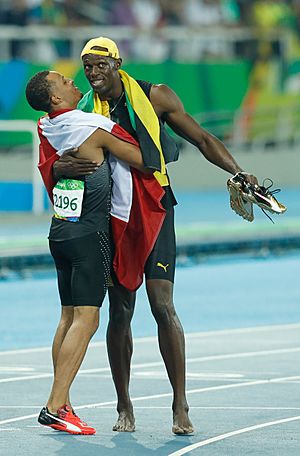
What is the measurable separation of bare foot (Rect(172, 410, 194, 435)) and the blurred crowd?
1812 centimetres

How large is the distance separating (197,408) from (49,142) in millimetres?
2091

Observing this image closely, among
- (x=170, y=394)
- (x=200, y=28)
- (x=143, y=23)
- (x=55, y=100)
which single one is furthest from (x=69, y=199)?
(x=200, y=28)

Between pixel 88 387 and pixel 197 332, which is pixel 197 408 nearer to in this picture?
pixel 88 387

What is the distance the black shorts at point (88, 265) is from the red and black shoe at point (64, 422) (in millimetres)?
628

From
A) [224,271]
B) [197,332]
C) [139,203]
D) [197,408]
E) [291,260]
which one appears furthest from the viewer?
[291,260]

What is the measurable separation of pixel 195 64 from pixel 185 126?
778 inches

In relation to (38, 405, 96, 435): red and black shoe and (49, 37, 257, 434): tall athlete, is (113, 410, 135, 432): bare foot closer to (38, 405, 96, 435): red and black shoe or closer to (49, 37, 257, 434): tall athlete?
(49, 37, 257, 434): tall athlete

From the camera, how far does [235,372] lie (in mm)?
10922

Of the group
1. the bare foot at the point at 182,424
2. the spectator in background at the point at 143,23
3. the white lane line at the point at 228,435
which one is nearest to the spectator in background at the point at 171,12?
the spectator in background at the point at 143,23

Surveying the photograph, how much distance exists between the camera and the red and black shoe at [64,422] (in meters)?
8.16

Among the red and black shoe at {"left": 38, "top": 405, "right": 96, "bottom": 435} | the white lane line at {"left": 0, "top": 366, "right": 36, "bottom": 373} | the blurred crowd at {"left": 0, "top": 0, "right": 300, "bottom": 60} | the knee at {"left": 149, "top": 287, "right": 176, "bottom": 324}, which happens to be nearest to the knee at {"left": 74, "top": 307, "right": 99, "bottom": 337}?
the knee at {"left": 149, "top": 287, "right": 176, "bottom": 324}

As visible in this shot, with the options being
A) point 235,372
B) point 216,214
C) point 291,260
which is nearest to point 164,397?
point 235,372

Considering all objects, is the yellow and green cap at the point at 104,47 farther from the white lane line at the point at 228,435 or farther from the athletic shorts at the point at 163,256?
the white lane line at the point at 228,435

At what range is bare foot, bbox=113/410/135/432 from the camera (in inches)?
329
